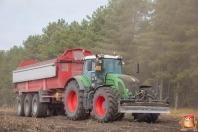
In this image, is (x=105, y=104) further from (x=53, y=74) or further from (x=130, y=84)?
(x=53, y=74)

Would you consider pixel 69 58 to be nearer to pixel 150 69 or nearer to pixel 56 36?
pixel 150 69

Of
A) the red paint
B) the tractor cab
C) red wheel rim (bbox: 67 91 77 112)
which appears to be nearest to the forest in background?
the red paint

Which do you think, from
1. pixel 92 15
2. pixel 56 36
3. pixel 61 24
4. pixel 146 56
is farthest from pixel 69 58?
pixel 61 24

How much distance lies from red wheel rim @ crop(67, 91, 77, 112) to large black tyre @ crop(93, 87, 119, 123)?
2.11 m

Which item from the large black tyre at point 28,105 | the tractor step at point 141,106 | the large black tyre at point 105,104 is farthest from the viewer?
the large black tyre at point 28,105

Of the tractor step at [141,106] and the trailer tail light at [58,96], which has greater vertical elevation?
the trailer tail light at [58,96]

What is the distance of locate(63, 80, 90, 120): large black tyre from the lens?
578 inches

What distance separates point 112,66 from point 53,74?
11.1ft

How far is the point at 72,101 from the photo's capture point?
15.8 m

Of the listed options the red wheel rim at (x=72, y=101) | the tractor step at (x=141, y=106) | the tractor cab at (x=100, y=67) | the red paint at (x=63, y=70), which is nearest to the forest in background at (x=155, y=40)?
the red paint at (x=63, y=70)

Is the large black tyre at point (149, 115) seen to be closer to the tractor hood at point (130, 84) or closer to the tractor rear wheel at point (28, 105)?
the tractor hood at point (130, 84)

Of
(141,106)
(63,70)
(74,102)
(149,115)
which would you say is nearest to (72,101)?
(74,102)

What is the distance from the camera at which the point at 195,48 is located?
28.2 m

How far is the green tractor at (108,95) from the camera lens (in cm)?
1280
